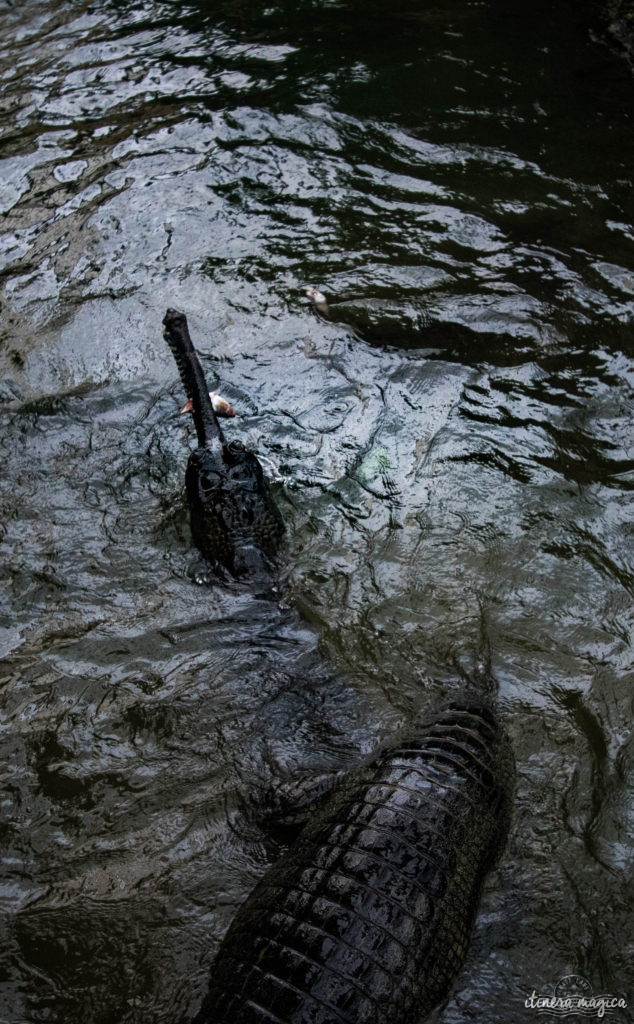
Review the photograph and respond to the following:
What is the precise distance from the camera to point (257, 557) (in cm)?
450

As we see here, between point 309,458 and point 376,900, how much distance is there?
9.57 feet

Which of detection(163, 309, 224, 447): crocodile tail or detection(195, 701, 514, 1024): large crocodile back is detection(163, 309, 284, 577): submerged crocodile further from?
detection(195, 701, 514, 1024): large crocodile back

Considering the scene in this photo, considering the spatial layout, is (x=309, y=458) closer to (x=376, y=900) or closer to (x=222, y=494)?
(x=222, y=494)

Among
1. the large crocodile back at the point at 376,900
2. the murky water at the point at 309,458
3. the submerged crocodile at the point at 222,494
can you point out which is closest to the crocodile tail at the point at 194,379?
the submerged crocodile at the point at 222,494

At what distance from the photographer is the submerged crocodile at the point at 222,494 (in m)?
4.51

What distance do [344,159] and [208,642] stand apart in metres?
4.92

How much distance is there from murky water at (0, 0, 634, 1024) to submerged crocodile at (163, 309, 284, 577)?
19cm

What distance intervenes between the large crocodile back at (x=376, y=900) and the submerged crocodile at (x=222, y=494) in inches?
58.8

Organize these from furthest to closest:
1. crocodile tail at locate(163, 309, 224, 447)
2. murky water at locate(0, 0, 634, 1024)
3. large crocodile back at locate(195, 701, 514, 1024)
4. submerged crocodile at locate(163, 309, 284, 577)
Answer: crocodile tail at locate(163, 309, 224, 447) → submerged crocodile at locate(163, 309, 284, 577) → murky water at locate(0, 0, 634, 1024) → large crocodile back at locate(195, 701, 514, 1024)

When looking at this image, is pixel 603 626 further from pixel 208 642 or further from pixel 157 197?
pixel 157 197

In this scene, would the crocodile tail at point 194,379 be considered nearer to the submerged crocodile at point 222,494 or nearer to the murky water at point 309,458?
the submerged crocodile at point 222,494

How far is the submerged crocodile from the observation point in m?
4.51

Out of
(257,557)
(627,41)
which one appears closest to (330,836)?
(257,557)

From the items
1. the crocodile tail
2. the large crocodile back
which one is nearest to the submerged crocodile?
the crocodile tail
